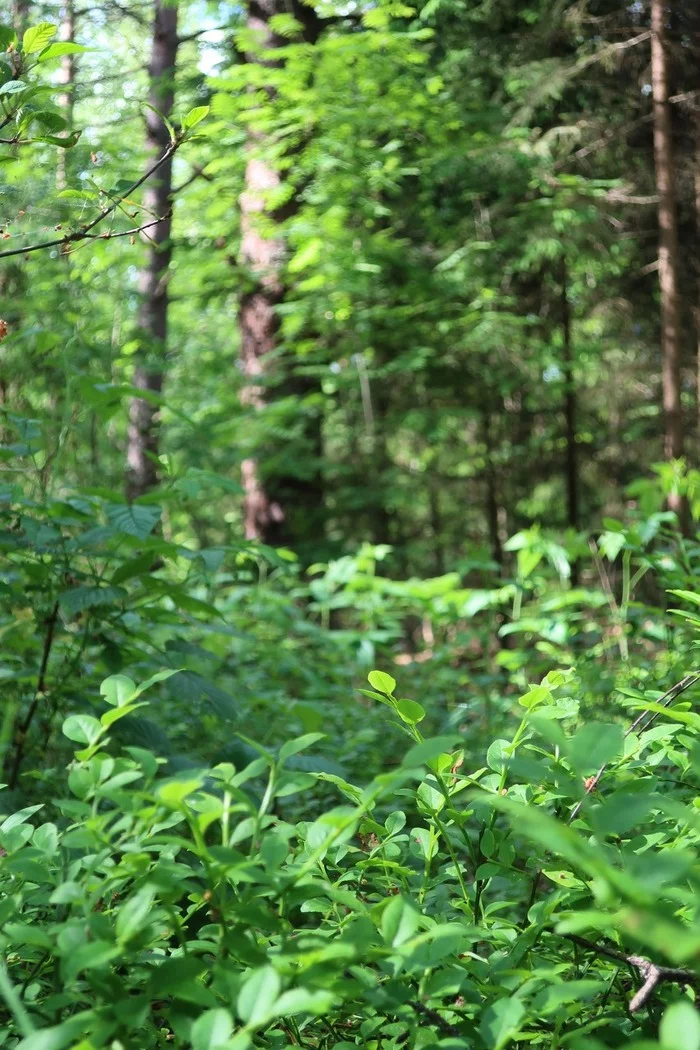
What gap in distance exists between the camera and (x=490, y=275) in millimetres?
9297

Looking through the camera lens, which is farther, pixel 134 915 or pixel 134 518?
pixel 134 518

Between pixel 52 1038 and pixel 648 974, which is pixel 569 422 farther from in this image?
pixel 52 1038

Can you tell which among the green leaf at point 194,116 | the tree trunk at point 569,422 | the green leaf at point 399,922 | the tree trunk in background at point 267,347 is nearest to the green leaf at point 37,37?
the green leaf at point 194,116

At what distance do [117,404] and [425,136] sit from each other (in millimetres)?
6830

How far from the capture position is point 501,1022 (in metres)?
0.83

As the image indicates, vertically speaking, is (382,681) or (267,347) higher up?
(382,681)

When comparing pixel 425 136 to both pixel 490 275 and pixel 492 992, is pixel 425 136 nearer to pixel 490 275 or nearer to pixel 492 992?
pixel 490 275

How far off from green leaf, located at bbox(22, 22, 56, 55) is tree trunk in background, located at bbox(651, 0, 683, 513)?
→ 7.45 m

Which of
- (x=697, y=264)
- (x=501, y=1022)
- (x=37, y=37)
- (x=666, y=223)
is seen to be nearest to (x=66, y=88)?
(x=37, y=37)

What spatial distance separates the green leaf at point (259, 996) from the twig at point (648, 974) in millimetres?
440

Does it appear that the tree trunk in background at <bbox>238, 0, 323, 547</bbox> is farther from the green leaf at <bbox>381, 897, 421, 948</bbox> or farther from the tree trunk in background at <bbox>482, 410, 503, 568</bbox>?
the green leaf at <bbox>381, 897, 421, 948</bbox>

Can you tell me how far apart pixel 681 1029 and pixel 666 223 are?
29.3 feet

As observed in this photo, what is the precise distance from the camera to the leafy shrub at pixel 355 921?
73 cm

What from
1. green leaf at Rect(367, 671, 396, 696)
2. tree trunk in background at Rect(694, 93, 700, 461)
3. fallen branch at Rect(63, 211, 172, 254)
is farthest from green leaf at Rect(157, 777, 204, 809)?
tree trunk in background at Rect(694, 93, 700, 461)
